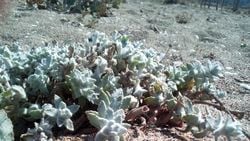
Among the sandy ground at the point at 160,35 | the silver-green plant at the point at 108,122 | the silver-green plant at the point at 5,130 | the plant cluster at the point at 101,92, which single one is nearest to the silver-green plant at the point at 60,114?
the plant cluster at the point at 101,92

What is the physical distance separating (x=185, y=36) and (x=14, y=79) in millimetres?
5231

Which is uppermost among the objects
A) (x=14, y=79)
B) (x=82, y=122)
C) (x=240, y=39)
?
(x=14, y=79)

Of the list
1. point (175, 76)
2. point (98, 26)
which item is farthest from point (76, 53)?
point (98, 26)

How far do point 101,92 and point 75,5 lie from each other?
687 cm

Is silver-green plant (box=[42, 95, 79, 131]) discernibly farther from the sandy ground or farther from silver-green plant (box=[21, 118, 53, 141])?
the sandy ground

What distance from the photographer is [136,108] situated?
2.62 m

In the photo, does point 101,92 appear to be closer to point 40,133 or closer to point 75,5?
point 40,133

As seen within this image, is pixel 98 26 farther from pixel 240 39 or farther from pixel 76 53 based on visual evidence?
pixel 76 53

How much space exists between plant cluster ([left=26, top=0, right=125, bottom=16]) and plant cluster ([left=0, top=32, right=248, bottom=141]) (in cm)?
579

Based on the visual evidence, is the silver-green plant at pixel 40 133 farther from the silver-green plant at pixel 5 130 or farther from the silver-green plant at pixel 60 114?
the silver-green plant at pixel 5 130

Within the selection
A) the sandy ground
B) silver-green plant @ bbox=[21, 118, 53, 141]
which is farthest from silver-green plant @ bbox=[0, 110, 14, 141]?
the sandy ground

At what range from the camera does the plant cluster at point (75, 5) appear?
29.0ft

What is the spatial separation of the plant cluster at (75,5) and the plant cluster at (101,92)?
228 inches

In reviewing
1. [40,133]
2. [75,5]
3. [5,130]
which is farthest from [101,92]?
[75,5]
